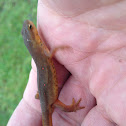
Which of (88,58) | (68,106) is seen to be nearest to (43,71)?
(68,106)

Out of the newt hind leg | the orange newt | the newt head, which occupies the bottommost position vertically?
the newt hind leg

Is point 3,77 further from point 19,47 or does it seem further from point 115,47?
point 115,47

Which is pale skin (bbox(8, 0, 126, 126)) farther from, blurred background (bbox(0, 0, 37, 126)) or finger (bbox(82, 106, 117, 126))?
blurred background (bbox(0, 0, 37, 126))

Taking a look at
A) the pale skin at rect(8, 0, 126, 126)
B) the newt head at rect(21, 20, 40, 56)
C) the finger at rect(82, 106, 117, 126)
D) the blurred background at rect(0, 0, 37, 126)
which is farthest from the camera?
the blurred background at rect(0, 0, 37, 126)

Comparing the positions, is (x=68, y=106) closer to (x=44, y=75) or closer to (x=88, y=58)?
(x=44, y=75)

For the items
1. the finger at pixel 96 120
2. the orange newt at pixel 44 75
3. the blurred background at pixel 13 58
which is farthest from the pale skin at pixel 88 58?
the blurred background at pixel 13 58

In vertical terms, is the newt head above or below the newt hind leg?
above

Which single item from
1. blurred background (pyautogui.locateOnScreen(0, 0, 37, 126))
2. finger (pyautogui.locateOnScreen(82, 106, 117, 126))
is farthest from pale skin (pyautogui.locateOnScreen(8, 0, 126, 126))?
blurred background (pyautogui.locateOnScreen(0, 0, 37, 126))

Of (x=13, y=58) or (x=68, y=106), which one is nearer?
(x=68, y=106)
